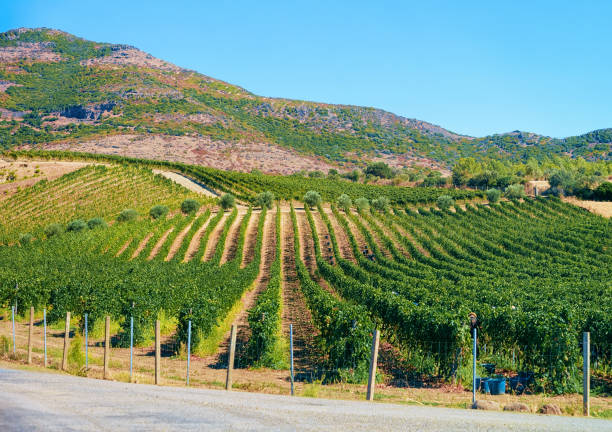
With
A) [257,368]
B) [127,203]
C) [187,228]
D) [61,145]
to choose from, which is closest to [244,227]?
[187,228]

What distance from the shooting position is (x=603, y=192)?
276 feet

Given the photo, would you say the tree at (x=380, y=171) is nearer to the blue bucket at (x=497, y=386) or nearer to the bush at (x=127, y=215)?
the bush at (x=127, y=215)

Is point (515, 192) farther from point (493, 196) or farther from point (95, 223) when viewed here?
point (95, 223)

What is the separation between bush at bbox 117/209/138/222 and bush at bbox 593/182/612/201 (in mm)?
70016

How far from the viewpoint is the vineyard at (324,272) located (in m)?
15.4

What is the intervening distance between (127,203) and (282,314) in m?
52.6

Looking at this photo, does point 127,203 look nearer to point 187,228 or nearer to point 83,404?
point 187,228

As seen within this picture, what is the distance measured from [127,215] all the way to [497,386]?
59113 mm

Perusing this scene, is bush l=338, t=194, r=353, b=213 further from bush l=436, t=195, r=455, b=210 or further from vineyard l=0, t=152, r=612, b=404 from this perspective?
bush l=436, t=195, r=455, b=210

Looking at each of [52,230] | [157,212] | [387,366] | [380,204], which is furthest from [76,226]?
[387,366]

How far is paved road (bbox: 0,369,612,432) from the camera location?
28.7ft

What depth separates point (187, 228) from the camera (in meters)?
62.9

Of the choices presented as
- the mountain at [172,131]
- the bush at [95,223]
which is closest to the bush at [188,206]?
the bush at [95,223]

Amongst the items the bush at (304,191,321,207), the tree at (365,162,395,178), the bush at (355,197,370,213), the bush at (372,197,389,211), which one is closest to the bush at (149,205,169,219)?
the bush at (304,191,321,207)
